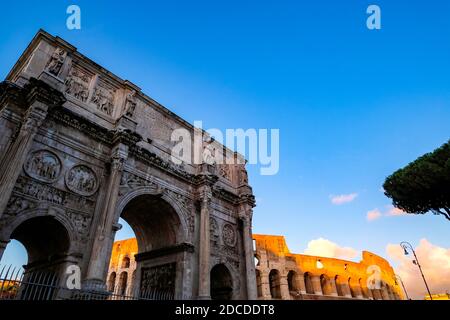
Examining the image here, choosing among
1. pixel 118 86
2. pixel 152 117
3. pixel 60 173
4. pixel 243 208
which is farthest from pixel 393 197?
pixel 60 173

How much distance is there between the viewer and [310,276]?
32.4 m

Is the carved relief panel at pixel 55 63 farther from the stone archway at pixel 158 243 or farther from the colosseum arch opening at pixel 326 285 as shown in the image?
the colosseum arch opening at pixel 326 285

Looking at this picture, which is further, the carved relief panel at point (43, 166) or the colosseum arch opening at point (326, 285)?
the colosseum arch opening at point (326, 285)

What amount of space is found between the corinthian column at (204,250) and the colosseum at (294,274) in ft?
52.1

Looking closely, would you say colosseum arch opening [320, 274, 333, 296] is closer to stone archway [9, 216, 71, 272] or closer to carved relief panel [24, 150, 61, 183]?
stone archway [9, 216, 71, 272]

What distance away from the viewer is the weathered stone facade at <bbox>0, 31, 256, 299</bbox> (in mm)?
8680

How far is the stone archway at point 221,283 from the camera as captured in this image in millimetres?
13805

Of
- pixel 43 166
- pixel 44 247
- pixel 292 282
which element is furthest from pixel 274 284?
pixel 43 166

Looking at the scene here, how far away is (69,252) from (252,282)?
28.3 ft

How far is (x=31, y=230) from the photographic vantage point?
30.7ft

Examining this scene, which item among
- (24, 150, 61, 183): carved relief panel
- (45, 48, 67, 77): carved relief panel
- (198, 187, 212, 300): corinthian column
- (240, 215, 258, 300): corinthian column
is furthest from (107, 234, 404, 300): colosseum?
(45, 48, 67, 77): carved relief panel

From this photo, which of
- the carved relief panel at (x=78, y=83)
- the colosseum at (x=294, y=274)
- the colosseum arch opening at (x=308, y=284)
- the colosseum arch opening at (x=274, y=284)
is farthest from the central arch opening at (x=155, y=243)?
the colosseum arch opening at (x=308, y=284)

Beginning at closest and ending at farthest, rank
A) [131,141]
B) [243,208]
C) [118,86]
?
1. [131,141]
2. [118,86]
3. [243,208]
